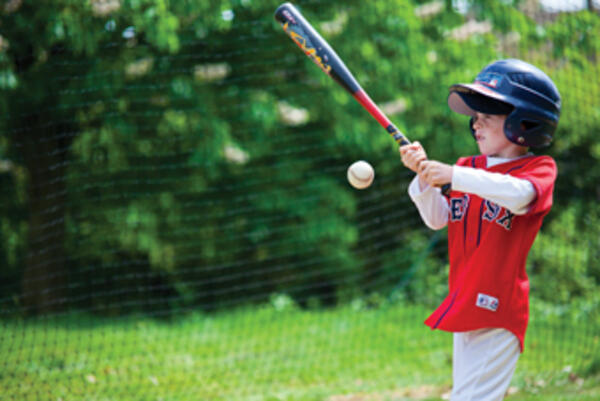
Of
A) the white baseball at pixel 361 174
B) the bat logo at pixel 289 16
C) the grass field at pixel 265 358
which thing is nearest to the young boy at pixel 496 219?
the white baseball at pixel 361 174

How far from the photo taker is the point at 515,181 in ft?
6.74

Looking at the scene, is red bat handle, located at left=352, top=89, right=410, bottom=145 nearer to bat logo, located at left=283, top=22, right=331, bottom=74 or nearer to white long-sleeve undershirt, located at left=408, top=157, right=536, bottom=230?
bat logo, located at left=283, top=22, right=331, bottom=74

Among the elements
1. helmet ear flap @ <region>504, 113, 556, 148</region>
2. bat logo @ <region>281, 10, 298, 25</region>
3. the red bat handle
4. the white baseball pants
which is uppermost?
bat logo @ <region>281, 10, 298, 25</region>

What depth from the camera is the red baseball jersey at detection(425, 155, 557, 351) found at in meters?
2.15

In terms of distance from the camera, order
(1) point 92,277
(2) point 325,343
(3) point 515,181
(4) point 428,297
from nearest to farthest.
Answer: (3) point 515,181, (2) point 325,343, (1) point 92,277, (4) point 428,297

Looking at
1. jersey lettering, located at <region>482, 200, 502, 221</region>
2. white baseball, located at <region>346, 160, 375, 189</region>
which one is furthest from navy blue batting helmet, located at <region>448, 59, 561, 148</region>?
white baseball, located at <region>346, 160, 375, 189</region>

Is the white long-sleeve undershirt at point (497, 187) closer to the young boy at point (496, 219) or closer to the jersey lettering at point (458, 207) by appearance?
the young boy at point (496, 219)

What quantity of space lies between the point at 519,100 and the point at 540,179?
0.28 m

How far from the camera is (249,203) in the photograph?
246 inches

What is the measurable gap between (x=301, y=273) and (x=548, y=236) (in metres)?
2.57

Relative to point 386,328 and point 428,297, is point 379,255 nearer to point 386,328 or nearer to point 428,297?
point 428,297

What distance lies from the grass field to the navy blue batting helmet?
77.3 inches

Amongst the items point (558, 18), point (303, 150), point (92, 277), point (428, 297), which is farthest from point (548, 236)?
point (92, 277)

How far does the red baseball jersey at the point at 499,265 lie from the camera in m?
2.15
